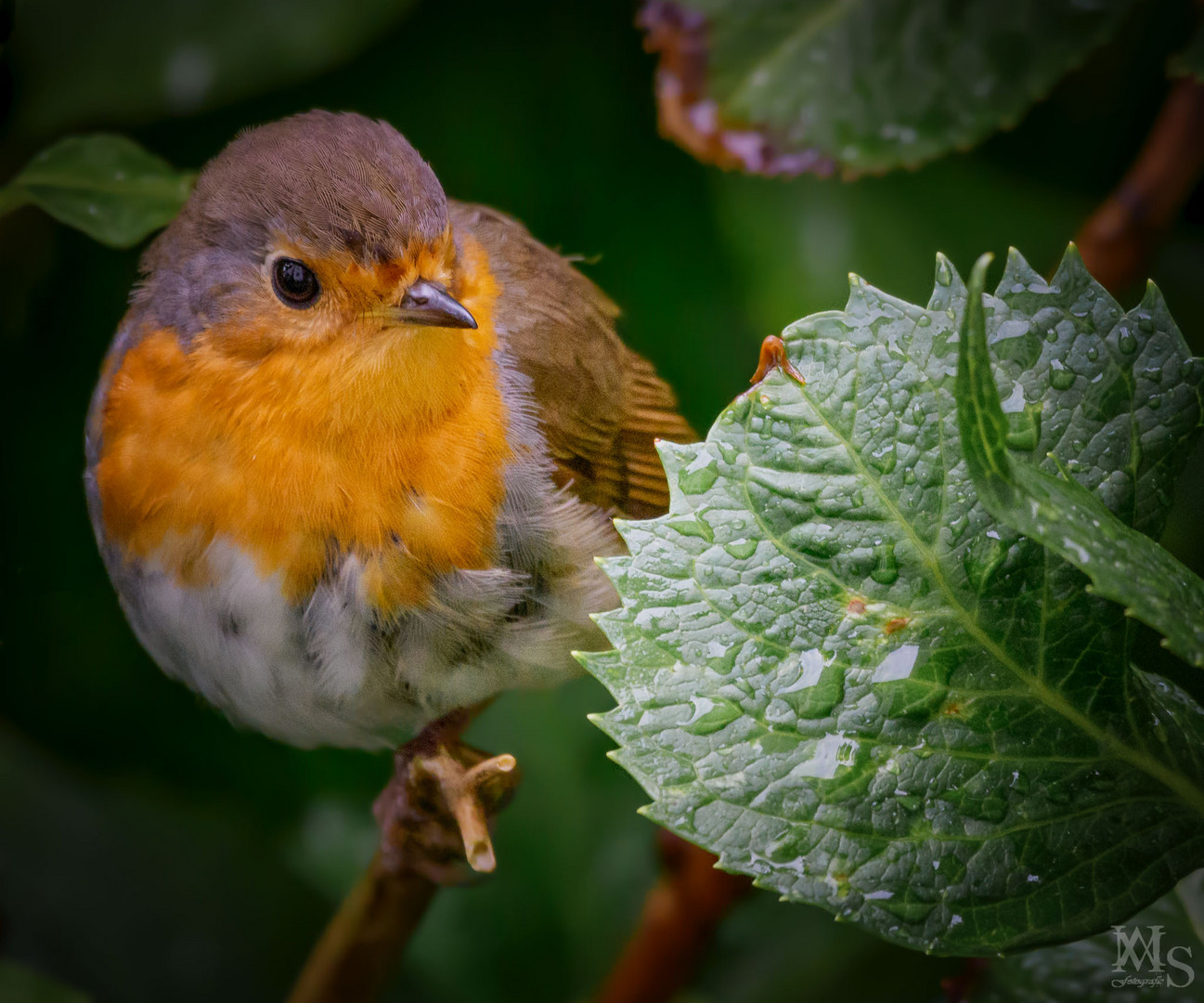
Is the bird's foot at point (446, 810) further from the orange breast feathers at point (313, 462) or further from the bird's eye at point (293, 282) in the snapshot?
the bird's eye at point (293, 282)

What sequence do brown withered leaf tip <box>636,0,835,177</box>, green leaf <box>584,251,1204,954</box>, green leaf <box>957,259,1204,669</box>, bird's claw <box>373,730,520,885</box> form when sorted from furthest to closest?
brown withered leaf tip <box>636,0,835,177</box>, bird's claw <box>373,730,520,885</box>, green leaf <box>584,251,1204,954</box>, green leaf <box>957,259,1204,669</box>

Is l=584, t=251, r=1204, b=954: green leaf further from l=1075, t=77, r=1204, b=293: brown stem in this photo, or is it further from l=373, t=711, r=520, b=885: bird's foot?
l=1075, t=77, r=1204, b=293: brown stem

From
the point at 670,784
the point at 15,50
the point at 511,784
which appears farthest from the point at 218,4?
the point at 670,784

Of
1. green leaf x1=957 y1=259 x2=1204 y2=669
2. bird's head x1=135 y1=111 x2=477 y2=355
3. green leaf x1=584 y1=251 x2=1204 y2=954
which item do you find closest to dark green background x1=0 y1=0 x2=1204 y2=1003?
bird's head x1=135 y1=111 x2=477 y2=355

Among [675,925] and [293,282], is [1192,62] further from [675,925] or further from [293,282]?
[675,925]

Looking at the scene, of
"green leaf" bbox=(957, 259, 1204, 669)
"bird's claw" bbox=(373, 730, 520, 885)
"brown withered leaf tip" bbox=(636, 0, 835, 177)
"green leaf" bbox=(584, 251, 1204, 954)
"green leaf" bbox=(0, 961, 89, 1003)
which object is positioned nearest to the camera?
"green leaf" bbox=(957, 259, 1204, 669)

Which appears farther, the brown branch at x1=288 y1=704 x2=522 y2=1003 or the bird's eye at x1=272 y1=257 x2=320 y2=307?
the bird's eye at x1=272 y1=257 x2=320 y2=307

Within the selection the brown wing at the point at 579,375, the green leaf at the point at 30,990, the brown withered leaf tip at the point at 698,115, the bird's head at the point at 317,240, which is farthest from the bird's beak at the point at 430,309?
the green leaf at the point at 30,990
